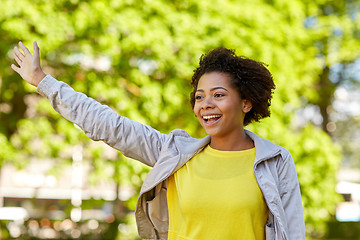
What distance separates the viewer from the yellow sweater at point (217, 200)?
6.80 ft

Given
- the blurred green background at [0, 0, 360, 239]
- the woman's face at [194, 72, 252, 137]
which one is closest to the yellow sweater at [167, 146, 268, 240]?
the woman's face at [194, 72, 252, 137]

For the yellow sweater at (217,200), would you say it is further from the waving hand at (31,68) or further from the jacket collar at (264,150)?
the waving hand at (31,68)

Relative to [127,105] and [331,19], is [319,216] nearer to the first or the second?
[127,105]

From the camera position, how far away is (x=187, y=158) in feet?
7.46

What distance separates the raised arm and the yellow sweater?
0.70 ft

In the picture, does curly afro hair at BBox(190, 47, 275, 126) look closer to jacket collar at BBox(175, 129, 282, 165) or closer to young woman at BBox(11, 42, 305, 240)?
young woman at BBox(11, 42, 305, 240)

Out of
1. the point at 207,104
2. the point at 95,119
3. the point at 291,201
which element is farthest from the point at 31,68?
the point at 291,201

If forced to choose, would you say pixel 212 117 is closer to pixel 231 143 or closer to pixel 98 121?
pixel 231 143

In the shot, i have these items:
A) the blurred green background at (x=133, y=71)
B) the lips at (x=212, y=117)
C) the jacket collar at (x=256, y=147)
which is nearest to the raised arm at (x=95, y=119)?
the jacket collar at (x=256, y=147)

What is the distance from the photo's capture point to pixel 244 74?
7.53ft

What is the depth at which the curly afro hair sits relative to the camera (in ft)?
7.54

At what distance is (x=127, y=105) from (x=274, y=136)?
2412 millimetres

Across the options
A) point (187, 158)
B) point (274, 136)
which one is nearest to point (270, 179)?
point (187, 158)

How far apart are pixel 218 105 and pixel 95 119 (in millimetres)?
567
